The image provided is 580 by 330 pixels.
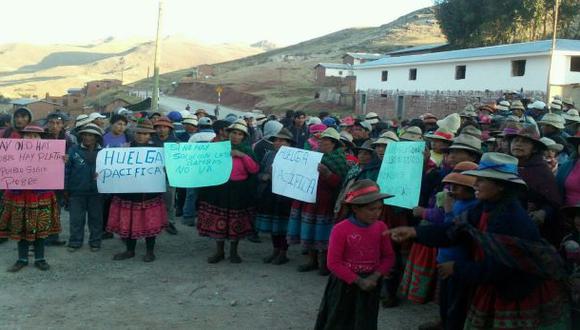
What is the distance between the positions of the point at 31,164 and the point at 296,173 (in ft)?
11.2

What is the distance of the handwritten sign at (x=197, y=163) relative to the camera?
738 cm

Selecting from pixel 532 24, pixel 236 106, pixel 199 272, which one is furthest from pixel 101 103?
pixel 199 272

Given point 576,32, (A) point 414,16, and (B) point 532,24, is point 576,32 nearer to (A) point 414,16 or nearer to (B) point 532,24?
(B) point 532,24

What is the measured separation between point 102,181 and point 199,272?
1.85 meters

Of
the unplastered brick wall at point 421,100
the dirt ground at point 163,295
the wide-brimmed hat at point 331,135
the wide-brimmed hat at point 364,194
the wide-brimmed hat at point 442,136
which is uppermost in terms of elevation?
the unplastered brick wall at point 421,100

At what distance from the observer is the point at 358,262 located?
4309 millimetres

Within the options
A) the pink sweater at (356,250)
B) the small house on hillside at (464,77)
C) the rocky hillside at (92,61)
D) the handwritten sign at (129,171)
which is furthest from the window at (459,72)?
the rocky hillside at (92,61)

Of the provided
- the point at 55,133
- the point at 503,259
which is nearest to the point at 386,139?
the point at 503,259

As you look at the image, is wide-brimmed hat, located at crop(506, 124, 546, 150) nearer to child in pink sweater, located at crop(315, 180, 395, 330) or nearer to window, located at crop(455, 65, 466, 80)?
child in pink sweater, located at crop(315, 180, 395, 330)

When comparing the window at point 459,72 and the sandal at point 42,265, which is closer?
the sandal at point 42,265

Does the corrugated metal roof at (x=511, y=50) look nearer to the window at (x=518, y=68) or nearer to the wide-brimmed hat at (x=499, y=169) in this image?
the window at (x=518, y=68)

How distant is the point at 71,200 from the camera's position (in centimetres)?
800

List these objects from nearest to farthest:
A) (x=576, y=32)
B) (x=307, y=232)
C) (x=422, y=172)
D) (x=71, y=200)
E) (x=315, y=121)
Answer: (x=422, y=172) < (x=307, y=232) < (x=71, y=200) < (x=315, y=121) < (x=576, y=32)

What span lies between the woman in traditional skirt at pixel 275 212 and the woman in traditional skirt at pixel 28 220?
272 centimetres
